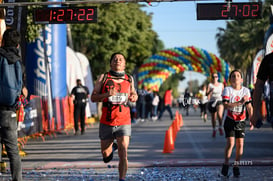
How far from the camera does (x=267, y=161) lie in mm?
10617

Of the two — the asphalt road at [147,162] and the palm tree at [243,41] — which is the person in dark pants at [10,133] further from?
the palm tree at [243,41]

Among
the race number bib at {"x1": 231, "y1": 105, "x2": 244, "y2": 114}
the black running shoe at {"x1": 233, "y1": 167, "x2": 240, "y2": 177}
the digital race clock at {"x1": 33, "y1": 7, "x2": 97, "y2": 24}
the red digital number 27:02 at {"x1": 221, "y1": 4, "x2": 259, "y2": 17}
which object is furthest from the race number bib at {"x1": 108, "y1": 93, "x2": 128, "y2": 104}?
the red digital number 27:02 at {"x1": 221, "y1": 4, "x2": 259, "y2": 17}

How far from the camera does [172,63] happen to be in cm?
4644

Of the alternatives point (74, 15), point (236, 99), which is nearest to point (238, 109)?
point (236, 99)

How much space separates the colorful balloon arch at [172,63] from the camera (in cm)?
4538

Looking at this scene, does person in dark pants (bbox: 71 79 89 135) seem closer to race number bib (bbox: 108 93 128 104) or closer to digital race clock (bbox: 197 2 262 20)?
digital race clock (bbox: 197 2 262 20)

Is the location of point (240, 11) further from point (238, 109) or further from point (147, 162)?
point (238, 109)

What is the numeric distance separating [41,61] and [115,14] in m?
19.2

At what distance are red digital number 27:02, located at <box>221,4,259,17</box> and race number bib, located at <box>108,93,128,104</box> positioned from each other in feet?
20.3

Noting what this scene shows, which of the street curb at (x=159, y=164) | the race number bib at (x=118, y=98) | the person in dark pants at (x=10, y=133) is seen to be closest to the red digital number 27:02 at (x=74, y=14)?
the street curb at (x=159, y=164)

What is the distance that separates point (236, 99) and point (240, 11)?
15.9 ft

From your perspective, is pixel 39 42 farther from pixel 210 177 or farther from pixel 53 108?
pixel 210 177

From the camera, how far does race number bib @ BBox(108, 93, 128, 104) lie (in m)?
7.84

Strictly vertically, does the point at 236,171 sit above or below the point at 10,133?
below
